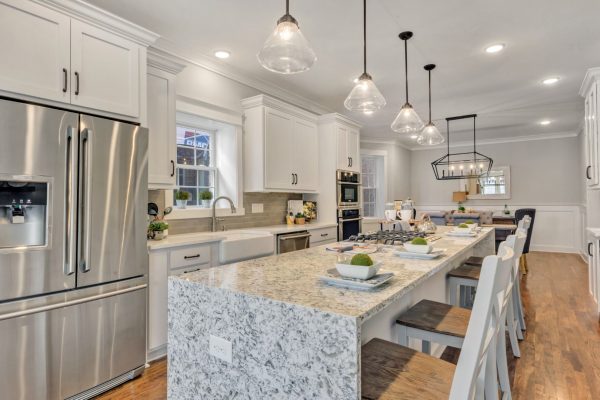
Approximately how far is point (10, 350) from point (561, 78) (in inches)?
221

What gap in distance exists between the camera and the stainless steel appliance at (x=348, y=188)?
4720 millimetres

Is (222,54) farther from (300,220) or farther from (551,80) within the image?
(551,80)

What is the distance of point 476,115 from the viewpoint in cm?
580

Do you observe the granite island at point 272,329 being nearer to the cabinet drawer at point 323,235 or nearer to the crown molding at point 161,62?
the crown molding at point 161,62

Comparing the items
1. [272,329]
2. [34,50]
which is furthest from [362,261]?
[34,50]

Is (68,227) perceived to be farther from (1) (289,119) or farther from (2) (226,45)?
(1) (289,119)

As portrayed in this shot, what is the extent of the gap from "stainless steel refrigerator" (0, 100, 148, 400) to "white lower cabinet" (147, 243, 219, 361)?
103mm

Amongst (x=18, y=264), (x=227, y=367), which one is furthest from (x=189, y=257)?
(x=227, y=367)

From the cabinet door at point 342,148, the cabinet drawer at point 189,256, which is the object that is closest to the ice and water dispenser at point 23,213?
the cabinet drawer at point 189,256

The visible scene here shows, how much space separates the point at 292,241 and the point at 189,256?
128 cm

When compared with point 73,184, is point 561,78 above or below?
above

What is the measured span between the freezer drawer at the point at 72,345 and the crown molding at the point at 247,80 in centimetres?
216

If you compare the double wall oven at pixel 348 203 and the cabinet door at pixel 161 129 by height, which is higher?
the cabinet door at pixel 161 129

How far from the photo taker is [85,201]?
211cm
